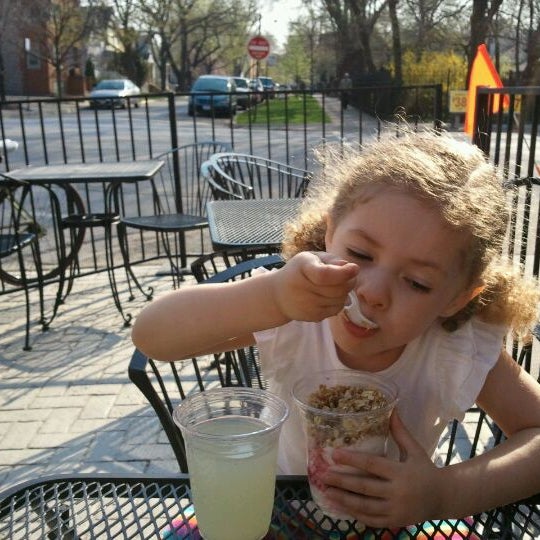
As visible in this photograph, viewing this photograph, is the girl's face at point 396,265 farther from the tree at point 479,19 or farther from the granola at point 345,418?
the tree at point 479,19

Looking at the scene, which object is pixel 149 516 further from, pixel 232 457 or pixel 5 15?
pixel 5 15

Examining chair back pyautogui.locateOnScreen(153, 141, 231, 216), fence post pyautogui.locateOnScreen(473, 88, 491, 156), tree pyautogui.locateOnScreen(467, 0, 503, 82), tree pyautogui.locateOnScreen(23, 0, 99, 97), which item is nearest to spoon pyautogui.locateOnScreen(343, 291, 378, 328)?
A: fence post pyautogui.locateOnScreen(473, 88, 491, 156)

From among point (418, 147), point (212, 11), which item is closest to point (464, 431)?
point (418, 147)

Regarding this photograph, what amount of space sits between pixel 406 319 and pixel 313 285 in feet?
0.70

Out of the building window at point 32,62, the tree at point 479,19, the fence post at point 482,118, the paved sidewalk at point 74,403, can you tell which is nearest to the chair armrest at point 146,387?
the paved sidewalk at point 74,403

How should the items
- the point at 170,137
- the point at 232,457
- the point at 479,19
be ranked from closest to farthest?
the point at 232,457 < the point at 170,137 < the point at 479,19

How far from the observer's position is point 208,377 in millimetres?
3607

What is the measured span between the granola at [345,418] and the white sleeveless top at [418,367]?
0.29m

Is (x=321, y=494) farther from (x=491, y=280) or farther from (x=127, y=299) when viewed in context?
(x=127, y=299)

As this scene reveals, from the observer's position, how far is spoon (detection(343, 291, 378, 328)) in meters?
1.07

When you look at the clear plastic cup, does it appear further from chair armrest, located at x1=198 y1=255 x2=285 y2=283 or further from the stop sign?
the stop sign

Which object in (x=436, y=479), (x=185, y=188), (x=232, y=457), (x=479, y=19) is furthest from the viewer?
(x=479, y=19)

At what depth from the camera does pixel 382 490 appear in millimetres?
937

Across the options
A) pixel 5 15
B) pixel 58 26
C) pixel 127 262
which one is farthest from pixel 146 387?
pixel 58 26
